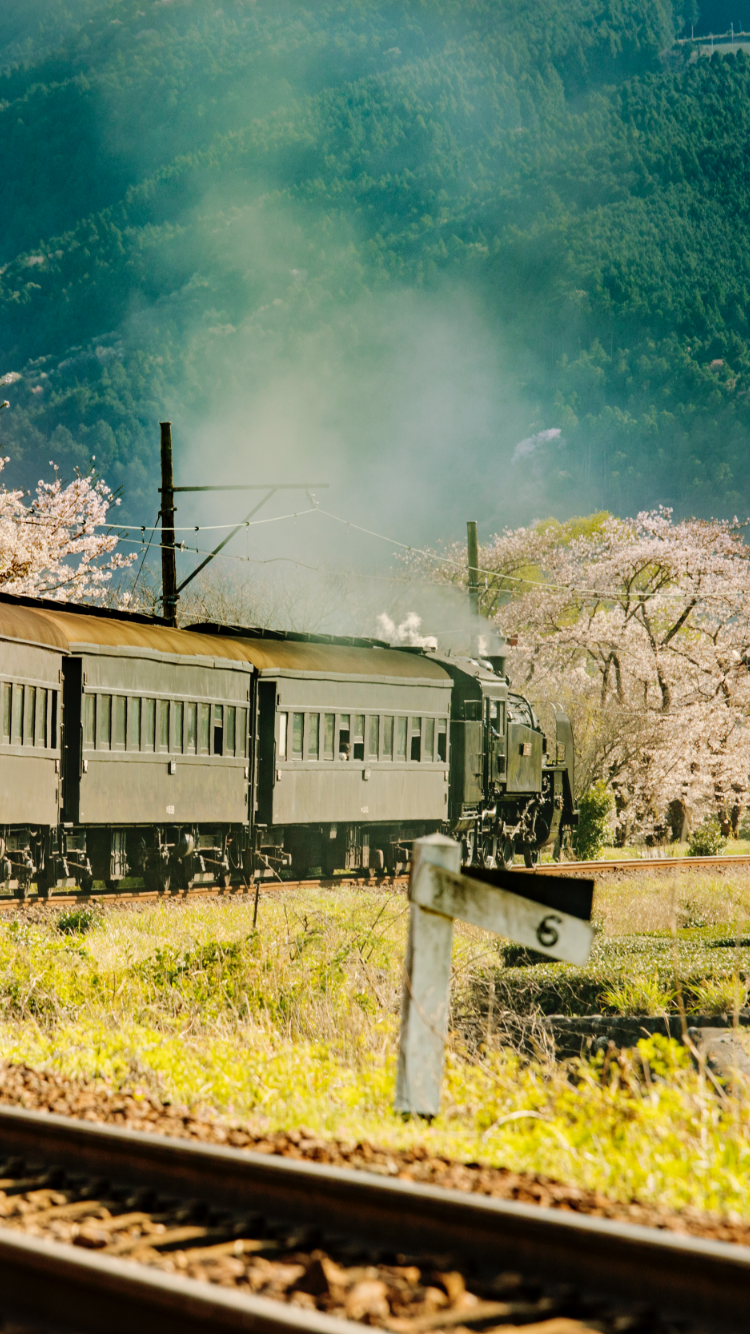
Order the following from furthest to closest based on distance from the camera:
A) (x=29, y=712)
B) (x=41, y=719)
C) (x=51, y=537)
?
(x=51, y=537)
(x=41, y=719)
(x=29, y=712)

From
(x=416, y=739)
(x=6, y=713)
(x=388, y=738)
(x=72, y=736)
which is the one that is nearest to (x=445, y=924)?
(x=6, y=713)

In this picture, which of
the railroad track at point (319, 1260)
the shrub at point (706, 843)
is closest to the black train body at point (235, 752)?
the shrub at point (706, 843)

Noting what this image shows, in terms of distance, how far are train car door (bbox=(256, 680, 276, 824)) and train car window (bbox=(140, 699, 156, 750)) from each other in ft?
7.98

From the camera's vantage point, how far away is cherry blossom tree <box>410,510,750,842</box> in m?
33.4

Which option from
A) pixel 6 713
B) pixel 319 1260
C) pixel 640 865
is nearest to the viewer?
pixel 319 1260

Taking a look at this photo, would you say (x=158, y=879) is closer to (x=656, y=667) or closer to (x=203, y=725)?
(x=203, y=725)

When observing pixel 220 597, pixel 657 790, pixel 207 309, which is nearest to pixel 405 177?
pixel 207 309

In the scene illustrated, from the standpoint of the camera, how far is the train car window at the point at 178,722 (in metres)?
16.8

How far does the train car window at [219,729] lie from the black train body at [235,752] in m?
0.03

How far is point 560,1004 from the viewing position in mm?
11578

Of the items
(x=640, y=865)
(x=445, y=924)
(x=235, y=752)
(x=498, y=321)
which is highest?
(x=498, y=321)

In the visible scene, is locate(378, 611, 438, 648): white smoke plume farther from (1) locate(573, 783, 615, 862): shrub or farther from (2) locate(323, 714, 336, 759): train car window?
(2) locate(323, 714, 336, 759): train car window

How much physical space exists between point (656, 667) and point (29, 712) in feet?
79.5

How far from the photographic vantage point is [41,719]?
1449cm
